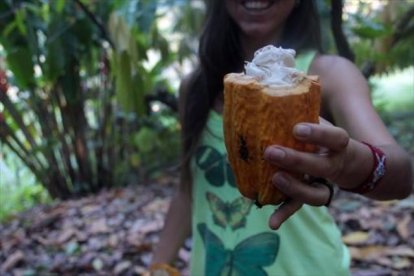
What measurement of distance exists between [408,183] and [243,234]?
345 millimetres

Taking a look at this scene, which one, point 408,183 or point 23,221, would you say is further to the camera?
point 23,221

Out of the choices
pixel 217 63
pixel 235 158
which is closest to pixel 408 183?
pixel 235 158

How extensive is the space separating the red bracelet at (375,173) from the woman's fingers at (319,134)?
0.44 ft

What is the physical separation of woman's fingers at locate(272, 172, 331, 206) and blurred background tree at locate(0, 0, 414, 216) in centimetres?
121

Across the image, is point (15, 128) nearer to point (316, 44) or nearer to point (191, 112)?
point (191, 112)

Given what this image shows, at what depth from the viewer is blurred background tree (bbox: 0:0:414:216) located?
1968 millimetres

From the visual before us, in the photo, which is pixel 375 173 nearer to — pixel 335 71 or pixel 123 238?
pixel 335 71

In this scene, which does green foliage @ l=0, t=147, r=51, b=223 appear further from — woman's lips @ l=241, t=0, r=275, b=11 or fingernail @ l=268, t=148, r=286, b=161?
fingernail @ l=268, t=148, r=286, b=161

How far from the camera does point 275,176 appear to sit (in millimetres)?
592

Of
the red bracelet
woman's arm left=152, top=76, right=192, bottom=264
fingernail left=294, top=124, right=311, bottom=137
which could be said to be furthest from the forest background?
fingernail left=294, top=124, right=311, bottom=137

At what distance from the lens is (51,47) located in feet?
6.75

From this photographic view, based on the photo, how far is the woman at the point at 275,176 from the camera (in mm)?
687

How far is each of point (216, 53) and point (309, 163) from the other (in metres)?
0.58

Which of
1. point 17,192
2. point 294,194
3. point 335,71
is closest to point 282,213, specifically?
point 294,194
